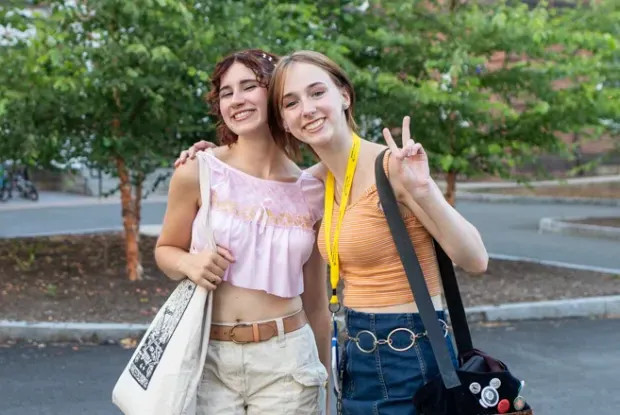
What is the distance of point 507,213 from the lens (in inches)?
912

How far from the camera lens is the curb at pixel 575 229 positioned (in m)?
16.5

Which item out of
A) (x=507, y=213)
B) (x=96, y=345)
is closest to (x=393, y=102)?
(x=96, y=345)

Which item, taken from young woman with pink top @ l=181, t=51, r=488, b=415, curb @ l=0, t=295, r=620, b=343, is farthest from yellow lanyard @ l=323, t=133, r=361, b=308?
curb @ l=0, t=295, r=620, b=343

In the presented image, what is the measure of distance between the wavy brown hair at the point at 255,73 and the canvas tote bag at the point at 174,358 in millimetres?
257

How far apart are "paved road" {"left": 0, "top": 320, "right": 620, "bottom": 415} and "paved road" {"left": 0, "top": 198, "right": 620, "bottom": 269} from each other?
520cm

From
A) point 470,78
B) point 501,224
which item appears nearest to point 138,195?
point 470,78

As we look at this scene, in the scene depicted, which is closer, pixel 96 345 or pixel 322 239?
pixel 322 239

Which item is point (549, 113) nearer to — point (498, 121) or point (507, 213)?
point (498, 121)

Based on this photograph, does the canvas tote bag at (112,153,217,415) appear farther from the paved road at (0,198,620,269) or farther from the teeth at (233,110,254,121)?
the paved road at (0,198,620,269)

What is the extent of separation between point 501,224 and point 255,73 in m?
17.8

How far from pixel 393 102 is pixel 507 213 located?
13.5m

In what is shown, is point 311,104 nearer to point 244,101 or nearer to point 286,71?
point 286,71

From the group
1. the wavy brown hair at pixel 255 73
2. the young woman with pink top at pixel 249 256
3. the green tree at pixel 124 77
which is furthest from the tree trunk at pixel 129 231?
the young woman with pink top at pixel 249 256

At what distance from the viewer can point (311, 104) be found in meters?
2.61
